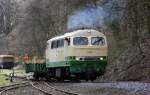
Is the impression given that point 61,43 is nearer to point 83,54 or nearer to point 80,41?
point 80,41

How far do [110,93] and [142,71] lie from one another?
8233 mm

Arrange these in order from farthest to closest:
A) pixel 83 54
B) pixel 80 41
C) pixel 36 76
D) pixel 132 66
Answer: pixel 36 76 → pixel 132 66 → pixel 80 41 → pixel 83 54

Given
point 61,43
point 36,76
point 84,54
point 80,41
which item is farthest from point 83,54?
point 36,76

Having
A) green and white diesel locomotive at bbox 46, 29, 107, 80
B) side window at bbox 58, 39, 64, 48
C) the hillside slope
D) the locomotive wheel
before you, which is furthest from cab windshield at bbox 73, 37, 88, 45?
the locomotive wheel

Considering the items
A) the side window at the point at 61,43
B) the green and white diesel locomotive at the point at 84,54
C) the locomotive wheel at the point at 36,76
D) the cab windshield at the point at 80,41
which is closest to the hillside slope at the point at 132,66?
the green and white diesel locomotive at the point at 84,54

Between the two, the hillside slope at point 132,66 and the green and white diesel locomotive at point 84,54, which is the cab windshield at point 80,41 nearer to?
the green and white diesel locomotive at point 84,54

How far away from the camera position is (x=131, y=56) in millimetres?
32188

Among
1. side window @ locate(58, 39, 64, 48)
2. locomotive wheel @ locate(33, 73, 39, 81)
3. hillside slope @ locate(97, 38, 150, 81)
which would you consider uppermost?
side window @ locate(58, 39, 64, 48)

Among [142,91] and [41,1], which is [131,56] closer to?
[142,91]

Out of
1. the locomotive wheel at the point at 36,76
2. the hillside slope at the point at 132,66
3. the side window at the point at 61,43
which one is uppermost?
the side window at the point at 61,43

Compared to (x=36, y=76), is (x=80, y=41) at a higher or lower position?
higher

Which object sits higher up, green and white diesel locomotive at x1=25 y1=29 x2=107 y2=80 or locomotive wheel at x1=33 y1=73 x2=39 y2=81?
green and white diesel locomotive at x1=25 y1=29 x2=107 y2=80

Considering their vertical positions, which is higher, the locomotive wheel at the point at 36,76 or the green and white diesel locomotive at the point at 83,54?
the green and white diesel locomotive at the point at 83,54

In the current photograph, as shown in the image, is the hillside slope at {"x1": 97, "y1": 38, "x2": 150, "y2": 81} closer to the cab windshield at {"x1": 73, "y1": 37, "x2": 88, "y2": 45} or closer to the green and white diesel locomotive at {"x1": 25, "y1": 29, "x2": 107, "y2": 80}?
the green and white diesel locomotive at {"x1": 25, "y1": 29, "x2": 107, "y2": 80}
